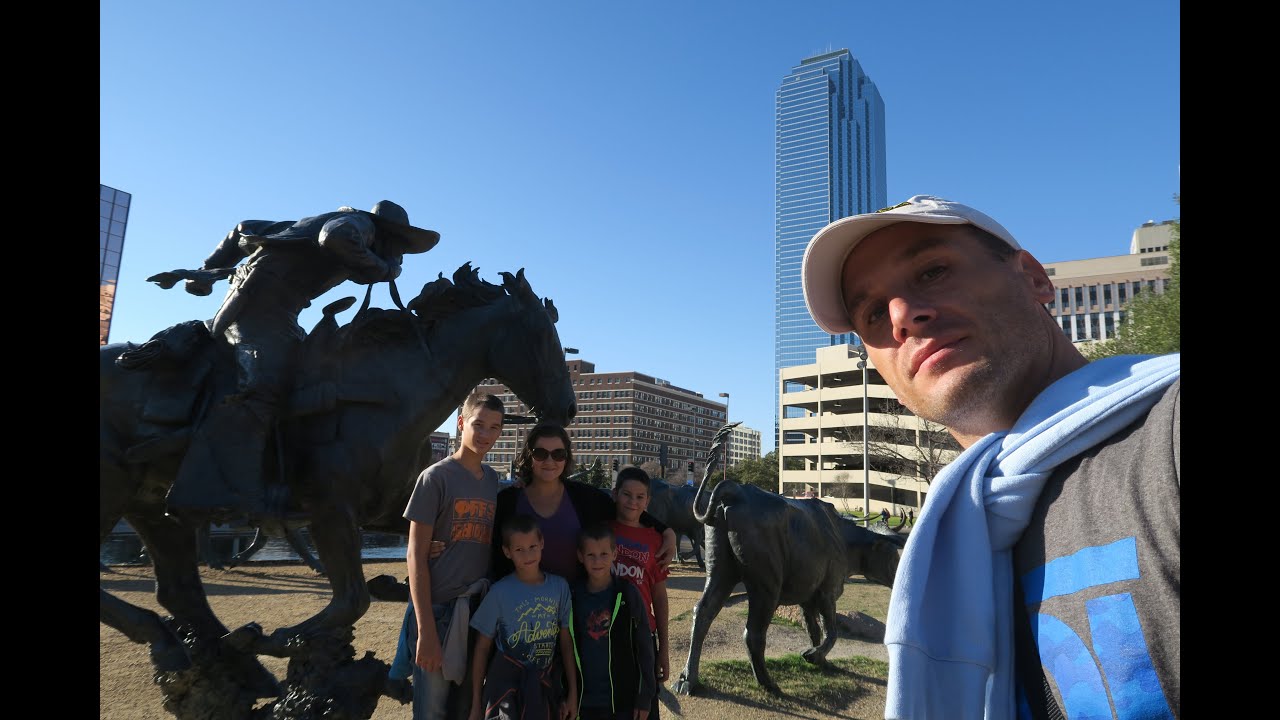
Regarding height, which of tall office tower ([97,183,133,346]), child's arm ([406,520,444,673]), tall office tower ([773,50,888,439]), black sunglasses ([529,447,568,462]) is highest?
tall office tower ([773,50,888,439])

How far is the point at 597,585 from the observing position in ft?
10.0

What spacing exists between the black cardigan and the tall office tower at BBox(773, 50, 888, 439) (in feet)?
541

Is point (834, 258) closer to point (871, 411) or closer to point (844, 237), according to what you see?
point (844, 237)

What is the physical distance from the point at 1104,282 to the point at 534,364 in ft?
260

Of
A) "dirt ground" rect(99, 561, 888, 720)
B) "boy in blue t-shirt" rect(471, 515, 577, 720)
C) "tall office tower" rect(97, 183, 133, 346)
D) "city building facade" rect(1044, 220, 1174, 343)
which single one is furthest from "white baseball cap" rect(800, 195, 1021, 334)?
"city building facade" rect(1044, 220, 1174, 343)

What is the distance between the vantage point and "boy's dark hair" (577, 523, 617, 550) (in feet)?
9.90

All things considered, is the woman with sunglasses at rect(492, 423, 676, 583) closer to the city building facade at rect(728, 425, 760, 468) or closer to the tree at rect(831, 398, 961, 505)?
the tree at rect(831, 398, 961, 505)

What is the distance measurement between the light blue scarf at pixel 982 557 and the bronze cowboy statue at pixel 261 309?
356 cm

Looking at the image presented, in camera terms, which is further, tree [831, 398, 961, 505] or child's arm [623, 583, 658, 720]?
tree [831, 398, 961, 505]

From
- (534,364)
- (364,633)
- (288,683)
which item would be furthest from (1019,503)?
(364,633)

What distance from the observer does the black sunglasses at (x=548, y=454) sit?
3090 millimetres
